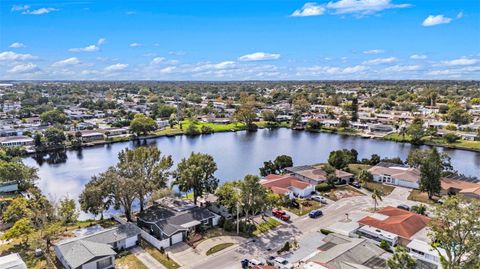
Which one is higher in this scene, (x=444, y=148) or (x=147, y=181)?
(x=147, y=181)

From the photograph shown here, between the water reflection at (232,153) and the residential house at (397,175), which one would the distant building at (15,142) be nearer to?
the water reflection at (232,153)

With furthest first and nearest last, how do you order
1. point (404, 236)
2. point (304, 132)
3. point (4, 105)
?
point (4, 105), point (304, 132), point (404, 236)

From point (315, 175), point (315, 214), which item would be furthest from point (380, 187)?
point (315, 214)

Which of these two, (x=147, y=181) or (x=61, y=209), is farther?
(x=147, y=181)

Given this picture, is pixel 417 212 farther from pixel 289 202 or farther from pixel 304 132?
pixel 304 132

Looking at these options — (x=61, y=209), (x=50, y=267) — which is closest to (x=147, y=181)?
(x=61, y=209)

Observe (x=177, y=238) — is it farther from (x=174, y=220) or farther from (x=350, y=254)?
(x=350, y=254)
